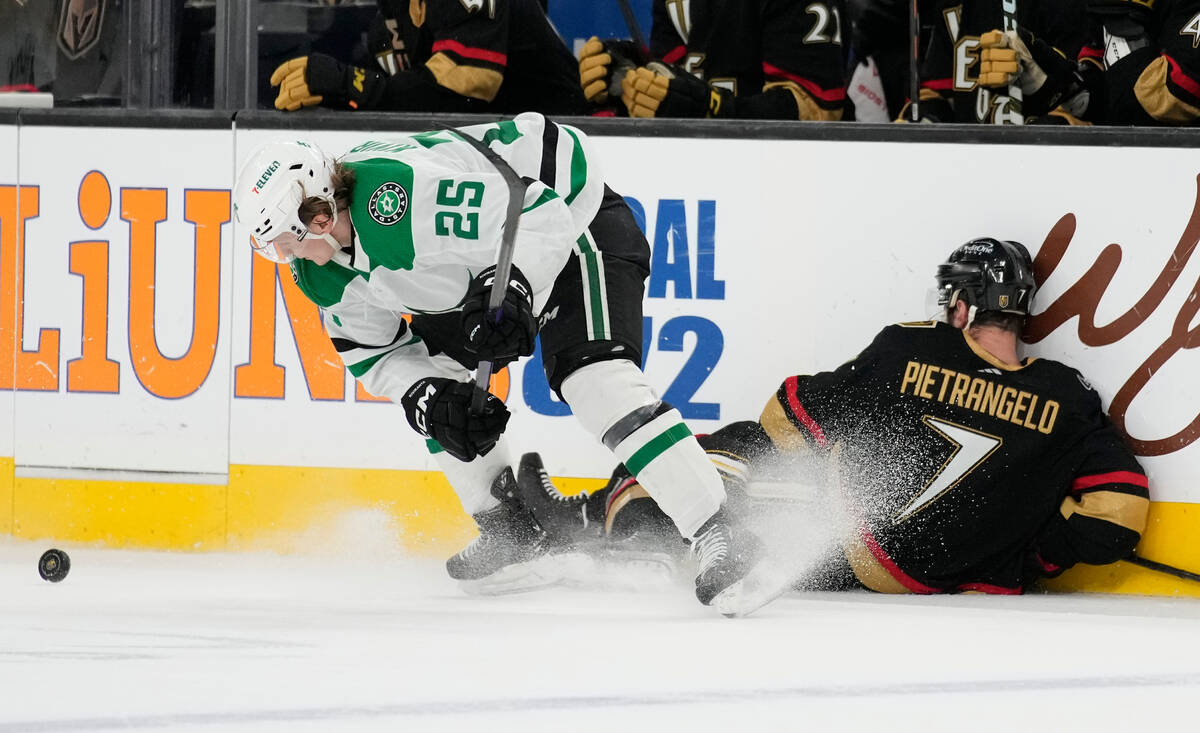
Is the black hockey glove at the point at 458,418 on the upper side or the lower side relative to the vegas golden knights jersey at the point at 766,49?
lower

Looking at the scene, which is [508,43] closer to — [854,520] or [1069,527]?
[854,520]

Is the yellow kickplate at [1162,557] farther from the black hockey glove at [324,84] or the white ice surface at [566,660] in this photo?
the black hockey glove at [324,84]

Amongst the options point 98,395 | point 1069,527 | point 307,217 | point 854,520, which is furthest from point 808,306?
point 98,395

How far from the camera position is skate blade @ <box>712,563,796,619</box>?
2.63 metres

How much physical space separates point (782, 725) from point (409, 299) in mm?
1338

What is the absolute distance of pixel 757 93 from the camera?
3.91 meters

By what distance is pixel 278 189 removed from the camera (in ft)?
8.48

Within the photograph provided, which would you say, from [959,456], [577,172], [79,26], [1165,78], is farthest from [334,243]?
[1165,78]

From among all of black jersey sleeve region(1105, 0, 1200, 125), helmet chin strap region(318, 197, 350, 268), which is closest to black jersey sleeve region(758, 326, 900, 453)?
black jersey sleeve region(1105, 0, 1200, 125)

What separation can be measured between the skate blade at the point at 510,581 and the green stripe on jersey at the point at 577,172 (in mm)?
803

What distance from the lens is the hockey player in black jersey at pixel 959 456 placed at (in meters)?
3.10

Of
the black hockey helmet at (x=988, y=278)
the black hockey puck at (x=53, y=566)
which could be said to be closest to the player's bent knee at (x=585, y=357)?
the black hockey helmet at (x=988, y=278)

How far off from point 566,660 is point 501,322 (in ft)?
2.15

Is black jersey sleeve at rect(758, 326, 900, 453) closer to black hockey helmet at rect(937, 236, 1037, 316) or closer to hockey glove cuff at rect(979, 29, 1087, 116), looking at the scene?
black hockey helmet at rect(937, 236, 1037, 316)
